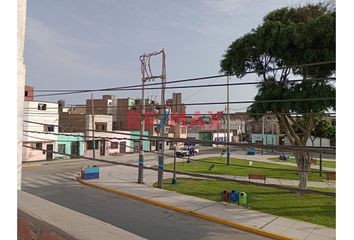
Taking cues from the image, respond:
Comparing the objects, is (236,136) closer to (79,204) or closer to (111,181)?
(111,181)

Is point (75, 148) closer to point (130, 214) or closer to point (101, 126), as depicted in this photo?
point (101, 126)

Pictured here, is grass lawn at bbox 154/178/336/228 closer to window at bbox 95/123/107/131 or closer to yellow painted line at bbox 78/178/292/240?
yellow painted line at bbox 78/178/292/240

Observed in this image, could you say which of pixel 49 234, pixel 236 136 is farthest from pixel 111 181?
pixel 236 136

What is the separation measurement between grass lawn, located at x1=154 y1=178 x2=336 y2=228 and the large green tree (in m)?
1.81

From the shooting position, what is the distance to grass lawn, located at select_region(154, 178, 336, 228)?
425 inches

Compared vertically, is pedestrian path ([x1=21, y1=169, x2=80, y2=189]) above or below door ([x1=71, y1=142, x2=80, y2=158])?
below

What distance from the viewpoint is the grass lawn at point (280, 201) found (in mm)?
10789

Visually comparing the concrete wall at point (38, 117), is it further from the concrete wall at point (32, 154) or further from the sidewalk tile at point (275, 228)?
the sidewalk tile at point (275, 228)

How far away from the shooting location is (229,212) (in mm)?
11258

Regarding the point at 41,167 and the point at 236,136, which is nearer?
the point at 41,167

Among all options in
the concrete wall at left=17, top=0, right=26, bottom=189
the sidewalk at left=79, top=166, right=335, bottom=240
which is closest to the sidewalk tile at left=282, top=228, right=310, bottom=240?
the sidewalk at left=79, top=166, right=335, bottom=240

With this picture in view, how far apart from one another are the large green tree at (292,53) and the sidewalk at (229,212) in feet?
7.71
